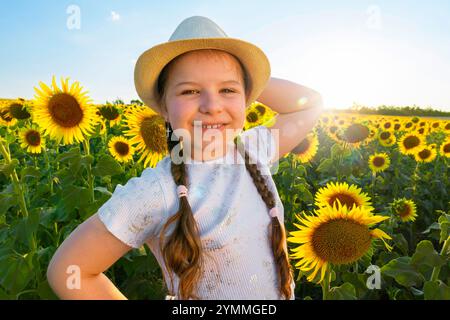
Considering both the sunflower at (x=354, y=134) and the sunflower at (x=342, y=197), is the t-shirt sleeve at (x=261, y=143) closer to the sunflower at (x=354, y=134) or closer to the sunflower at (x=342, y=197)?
the sunflower at (x=342, y=197)

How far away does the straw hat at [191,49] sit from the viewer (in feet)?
4.78

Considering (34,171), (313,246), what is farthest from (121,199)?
(34,171)

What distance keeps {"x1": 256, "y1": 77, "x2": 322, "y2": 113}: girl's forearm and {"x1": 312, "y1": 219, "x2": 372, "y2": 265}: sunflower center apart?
0.67m

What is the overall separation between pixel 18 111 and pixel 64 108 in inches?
72.0

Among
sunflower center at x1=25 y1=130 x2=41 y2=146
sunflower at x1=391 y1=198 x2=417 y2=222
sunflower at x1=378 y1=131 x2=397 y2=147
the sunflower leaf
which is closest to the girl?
the sunflower leaf

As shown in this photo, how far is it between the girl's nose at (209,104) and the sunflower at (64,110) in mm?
1673

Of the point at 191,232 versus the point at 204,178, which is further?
the point at 204,178

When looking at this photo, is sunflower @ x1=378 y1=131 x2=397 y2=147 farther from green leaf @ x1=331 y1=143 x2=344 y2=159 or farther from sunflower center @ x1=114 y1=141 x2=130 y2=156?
sunflower center @ x1=114 y1=141 x2=130 y2=156

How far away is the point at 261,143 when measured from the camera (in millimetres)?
1922
